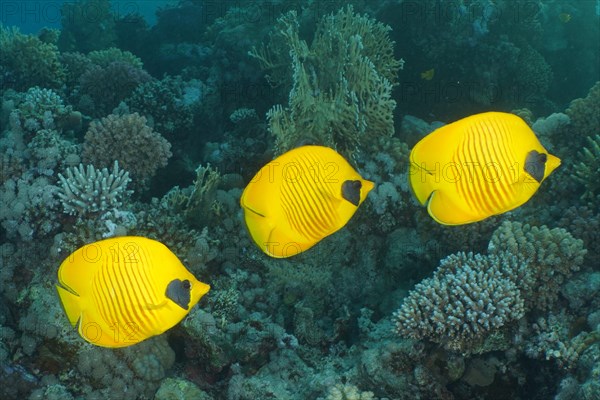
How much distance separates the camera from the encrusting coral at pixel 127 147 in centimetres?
525

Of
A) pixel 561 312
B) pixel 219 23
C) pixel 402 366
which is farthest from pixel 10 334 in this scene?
pixel 219 23

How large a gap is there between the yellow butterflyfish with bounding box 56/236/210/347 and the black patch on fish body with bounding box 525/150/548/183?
175 cm

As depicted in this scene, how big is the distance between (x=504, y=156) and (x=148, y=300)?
1.85 m

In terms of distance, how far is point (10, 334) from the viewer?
371 cm

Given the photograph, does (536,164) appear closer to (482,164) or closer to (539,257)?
(482,164)

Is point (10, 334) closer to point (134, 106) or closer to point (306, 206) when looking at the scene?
point (306, 206)

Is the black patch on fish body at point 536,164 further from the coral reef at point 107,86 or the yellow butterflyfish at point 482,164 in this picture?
the coral reef at point 107,86

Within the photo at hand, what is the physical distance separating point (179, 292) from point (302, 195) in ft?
2.63

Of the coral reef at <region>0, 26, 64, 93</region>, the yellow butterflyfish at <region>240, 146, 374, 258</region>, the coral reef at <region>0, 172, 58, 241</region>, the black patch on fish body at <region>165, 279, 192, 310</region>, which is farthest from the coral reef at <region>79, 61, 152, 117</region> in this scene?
the black patch on fish body at <region>165, 279, 192, 310</region>

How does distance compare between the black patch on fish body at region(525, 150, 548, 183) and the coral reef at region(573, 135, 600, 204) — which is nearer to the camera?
the black patch on fish body at region(525, 150, 548, 183)

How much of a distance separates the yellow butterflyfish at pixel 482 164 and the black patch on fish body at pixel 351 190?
1.18 feet

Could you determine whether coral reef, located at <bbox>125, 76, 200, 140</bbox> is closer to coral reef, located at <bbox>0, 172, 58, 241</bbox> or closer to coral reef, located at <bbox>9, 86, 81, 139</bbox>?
coral reef, located at <bbox>9, 86, 81, 139</bbox>

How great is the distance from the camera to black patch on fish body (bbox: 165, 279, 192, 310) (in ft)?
7.50

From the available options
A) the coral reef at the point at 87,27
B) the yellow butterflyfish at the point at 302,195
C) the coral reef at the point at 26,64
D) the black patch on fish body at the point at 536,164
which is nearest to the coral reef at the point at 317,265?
the coral reef at the point at 26,64
